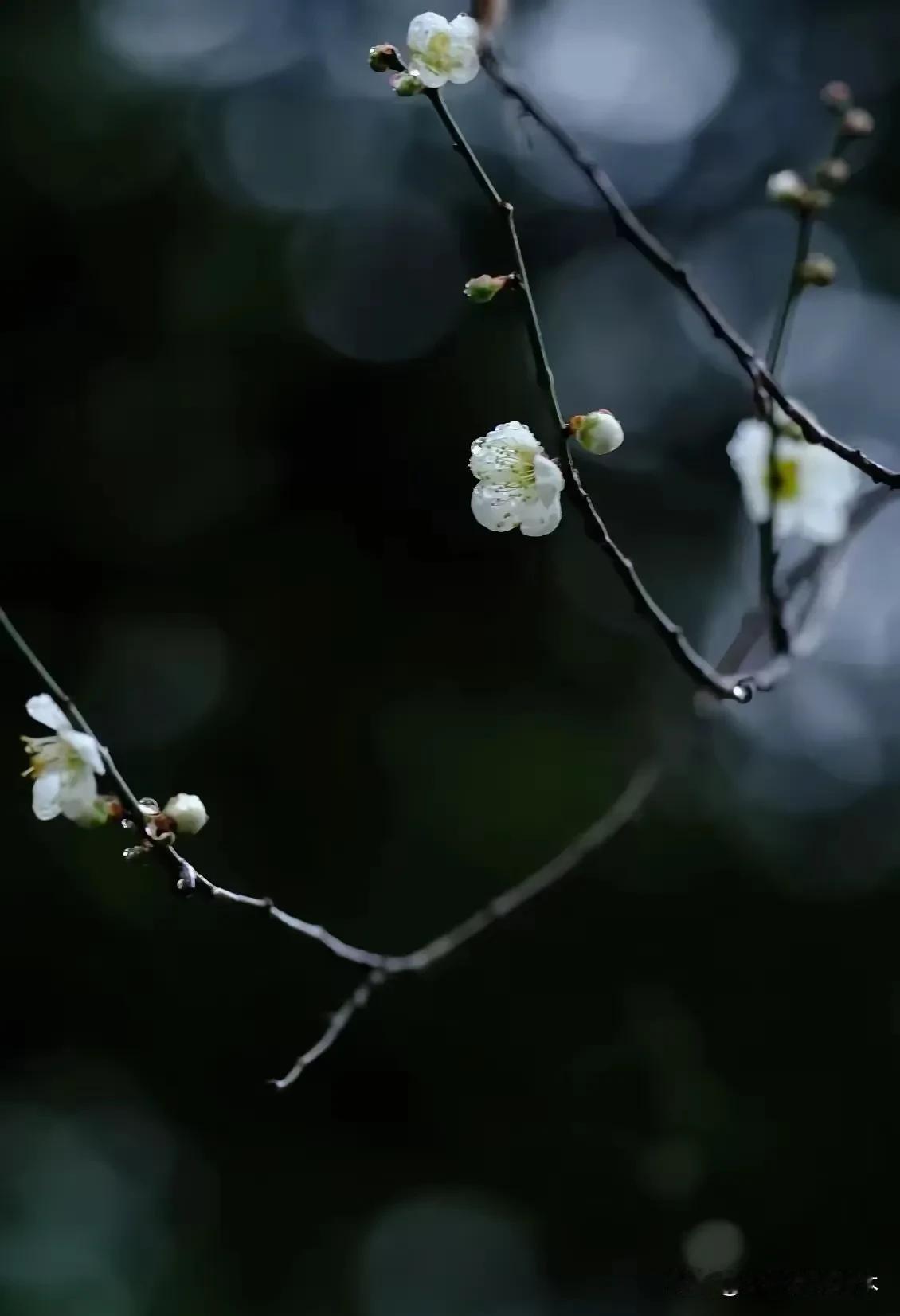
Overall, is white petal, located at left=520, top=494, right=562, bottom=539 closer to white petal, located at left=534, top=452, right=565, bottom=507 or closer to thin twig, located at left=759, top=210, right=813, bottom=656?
white petal, located at left=534, top=452, right=565, bottom=507

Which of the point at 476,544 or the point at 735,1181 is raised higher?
the point at 476,544

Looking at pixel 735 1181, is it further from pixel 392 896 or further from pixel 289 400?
pixel 289 400

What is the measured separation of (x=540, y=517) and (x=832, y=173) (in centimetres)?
37

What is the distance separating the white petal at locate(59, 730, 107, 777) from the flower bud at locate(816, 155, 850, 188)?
→ 0.67 m

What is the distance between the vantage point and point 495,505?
4.18 ft

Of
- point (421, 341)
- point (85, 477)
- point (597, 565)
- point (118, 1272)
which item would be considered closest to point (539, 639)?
point (597, 565)

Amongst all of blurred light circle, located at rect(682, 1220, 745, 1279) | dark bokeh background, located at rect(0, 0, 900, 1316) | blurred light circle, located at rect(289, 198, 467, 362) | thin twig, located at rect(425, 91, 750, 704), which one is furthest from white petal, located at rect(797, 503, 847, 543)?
blurred light circle, located at rect(289, 198, 467, 362)

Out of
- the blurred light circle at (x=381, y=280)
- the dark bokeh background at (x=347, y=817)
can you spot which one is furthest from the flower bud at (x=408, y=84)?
the blurred light circle at (x=381, y=280)

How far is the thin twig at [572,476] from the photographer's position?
38.0 inches

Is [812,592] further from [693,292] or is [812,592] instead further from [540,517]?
[693,292]

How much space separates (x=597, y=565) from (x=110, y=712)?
1.63 metres

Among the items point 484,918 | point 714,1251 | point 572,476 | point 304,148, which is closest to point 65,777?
point 572,476

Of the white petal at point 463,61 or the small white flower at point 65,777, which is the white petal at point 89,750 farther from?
the white petal at point 463,61

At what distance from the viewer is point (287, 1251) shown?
412 cm
